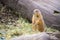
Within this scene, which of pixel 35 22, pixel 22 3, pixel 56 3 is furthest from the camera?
pixel 22 3

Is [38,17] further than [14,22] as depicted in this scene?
No

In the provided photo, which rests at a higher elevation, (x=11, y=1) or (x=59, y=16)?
(x=11, y=1)

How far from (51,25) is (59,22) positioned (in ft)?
1.03

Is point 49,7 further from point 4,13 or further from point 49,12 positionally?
point 4,13

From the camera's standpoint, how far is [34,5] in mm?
8609

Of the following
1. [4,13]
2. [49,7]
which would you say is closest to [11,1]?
[4,13]

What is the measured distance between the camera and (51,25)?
8.31 metres

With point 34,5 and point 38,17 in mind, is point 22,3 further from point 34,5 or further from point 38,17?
point 38,17

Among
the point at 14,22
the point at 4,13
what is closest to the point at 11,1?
the point at 4,13

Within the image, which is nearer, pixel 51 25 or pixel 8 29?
pixel 8 29

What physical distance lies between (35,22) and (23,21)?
4.14 feet

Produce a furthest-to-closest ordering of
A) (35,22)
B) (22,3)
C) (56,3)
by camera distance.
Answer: (22,3), (56,3), (35,22)

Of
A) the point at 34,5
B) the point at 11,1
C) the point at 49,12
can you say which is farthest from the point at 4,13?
the point at 49,12

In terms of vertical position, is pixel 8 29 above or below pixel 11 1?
below
